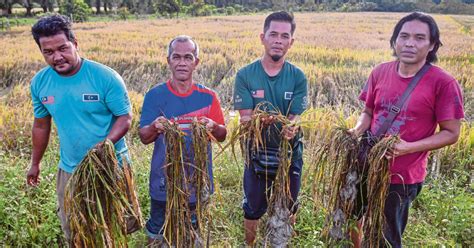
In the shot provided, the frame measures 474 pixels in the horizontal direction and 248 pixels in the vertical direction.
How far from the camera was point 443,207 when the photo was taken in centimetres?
300

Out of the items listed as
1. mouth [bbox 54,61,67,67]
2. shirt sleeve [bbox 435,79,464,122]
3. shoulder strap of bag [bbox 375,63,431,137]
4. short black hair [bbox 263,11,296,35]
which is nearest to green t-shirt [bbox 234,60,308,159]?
short black hair [bbox 263,11,296,35]

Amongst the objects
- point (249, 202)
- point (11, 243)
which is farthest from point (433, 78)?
point (11, 243)

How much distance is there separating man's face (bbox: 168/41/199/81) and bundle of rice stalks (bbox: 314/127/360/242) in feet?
2.76

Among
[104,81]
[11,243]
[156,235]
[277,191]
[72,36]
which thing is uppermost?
[72,36]

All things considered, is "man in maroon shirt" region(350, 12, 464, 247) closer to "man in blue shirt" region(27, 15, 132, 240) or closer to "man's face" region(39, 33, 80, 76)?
"man in blue shirt" region(27, 15, 132, 240)

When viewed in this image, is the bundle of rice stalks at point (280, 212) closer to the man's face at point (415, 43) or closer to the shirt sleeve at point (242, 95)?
the shirt sleeve at point (242, 95)

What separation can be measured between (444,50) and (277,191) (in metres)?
12.6

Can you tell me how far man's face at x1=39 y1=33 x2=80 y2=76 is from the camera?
6.29ft

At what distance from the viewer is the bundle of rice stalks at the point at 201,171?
1754 millimetres

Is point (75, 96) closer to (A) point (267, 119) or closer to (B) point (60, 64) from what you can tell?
(B) point (60, 64)

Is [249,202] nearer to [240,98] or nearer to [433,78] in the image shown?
[240,98]

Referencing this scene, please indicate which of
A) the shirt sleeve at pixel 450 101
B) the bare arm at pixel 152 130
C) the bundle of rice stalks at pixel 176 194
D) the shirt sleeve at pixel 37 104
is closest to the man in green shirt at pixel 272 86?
the bundle of rice stalks at pixel 176 194

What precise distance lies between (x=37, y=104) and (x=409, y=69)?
209 cm

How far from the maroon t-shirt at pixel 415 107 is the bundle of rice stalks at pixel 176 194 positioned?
1097 millimetres
